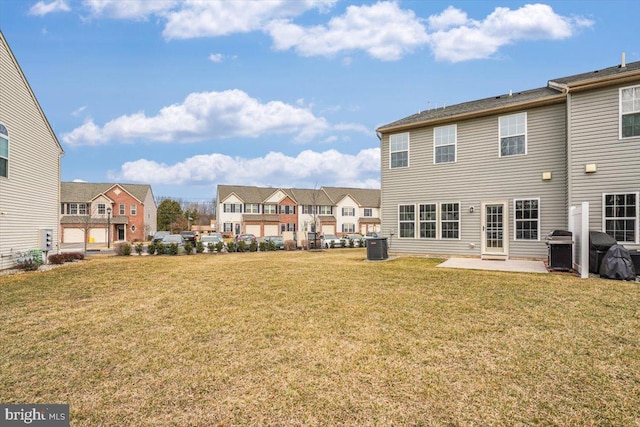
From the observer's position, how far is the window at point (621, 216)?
10.8 metres

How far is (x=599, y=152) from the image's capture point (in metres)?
11.4

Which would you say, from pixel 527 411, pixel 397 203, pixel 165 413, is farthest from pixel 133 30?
pixel 527 411

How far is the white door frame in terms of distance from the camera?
14.0 m

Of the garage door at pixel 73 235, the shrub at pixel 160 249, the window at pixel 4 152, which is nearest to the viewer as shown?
the window at pixel 4 152

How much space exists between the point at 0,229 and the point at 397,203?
16.3 metres

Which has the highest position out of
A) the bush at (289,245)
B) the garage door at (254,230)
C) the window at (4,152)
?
the window at (4,152)

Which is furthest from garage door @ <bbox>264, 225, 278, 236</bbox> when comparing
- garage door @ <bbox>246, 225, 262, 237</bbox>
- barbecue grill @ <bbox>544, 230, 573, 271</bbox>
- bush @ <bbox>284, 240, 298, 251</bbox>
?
barbecue grill @ <bbox>544, 230, 573, 271</bbox>

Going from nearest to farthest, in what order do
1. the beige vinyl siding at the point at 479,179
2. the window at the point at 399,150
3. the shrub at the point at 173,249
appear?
the beige vinyl siding at the point at 479,179 → the window at the point at 399,150 → the shrub at the point at 173,249

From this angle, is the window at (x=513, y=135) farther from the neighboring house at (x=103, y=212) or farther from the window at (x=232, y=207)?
the neighboring house at (x=103, y=212)

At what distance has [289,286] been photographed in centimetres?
924

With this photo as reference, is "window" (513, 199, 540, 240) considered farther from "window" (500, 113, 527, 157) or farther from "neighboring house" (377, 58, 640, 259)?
"window" (500, 113, 527, 157)

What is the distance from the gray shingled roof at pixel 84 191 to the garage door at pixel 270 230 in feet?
57.9

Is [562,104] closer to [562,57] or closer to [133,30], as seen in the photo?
[562,57]

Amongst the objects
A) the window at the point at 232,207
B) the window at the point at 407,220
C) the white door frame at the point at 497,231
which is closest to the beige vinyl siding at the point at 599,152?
the white door frame at the point at 497,231
